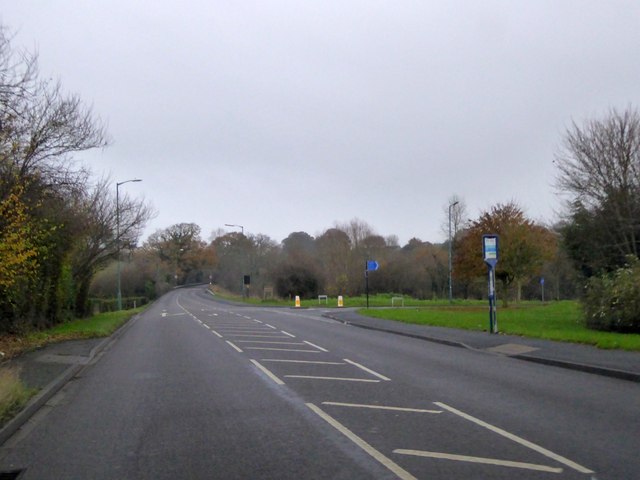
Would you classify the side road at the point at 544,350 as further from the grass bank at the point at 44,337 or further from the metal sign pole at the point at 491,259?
the grass bank at the point at 44,337

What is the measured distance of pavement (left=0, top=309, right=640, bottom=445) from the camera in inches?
489

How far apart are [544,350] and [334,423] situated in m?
9.67

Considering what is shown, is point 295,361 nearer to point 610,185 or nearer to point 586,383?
point 586,383

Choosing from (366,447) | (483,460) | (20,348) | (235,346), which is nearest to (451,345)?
(235,346)

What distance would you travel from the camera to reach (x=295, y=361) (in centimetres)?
1611

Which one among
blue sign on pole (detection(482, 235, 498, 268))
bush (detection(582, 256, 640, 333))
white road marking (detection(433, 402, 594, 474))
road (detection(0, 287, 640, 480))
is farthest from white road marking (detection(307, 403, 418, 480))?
bush (detection(582, 256, 640, 333))

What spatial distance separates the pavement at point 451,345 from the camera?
12.4m

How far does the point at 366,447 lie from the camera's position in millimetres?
7629

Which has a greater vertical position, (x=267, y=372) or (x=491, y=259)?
(x=491, y=259)

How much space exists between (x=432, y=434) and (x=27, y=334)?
64.3ft

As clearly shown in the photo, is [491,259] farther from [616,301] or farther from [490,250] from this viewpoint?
[616,301]

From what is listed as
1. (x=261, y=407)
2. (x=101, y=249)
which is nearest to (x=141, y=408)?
(x=261, y=407)

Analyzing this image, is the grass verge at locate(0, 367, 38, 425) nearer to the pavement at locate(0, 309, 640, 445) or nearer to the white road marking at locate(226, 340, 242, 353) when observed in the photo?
the pavement at locate(0, 309, 640, 445)

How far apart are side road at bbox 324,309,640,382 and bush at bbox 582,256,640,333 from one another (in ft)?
11.2
